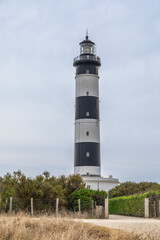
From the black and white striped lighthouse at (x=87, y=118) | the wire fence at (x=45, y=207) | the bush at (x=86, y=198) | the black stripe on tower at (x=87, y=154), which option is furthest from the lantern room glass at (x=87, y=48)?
the wire fence at (x=45, y=207)

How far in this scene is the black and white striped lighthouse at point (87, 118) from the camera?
34.8 meters

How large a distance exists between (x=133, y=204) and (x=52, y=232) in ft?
46.4

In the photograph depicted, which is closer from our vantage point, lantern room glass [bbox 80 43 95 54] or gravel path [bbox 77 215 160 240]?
gravel path [bbox 77 215 160 240]

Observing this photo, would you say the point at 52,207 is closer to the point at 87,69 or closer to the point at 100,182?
the point at 100,182

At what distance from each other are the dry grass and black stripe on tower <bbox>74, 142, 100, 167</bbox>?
2361 centimetres

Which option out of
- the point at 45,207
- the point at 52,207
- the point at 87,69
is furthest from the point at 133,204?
the point at 87,69

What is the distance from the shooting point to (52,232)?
9602mm

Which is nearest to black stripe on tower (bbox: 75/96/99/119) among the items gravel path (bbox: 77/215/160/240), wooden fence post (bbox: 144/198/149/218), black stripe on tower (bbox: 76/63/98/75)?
black stripe on tower (bbox: 76/63/98/75)

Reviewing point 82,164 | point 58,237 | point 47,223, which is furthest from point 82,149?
point 58,237

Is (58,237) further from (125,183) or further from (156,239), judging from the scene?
(125,183)

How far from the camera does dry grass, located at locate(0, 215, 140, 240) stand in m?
8.52

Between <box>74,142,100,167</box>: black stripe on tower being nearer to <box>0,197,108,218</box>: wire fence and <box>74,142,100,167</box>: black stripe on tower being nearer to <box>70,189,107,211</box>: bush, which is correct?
<box>70,189,107,211</box>: bush

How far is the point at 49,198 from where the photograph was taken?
69.8 ft

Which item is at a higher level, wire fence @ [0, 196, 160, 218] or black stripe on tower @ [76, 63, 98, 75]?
black stripe on tower @ [76, 63, 98, 75]
